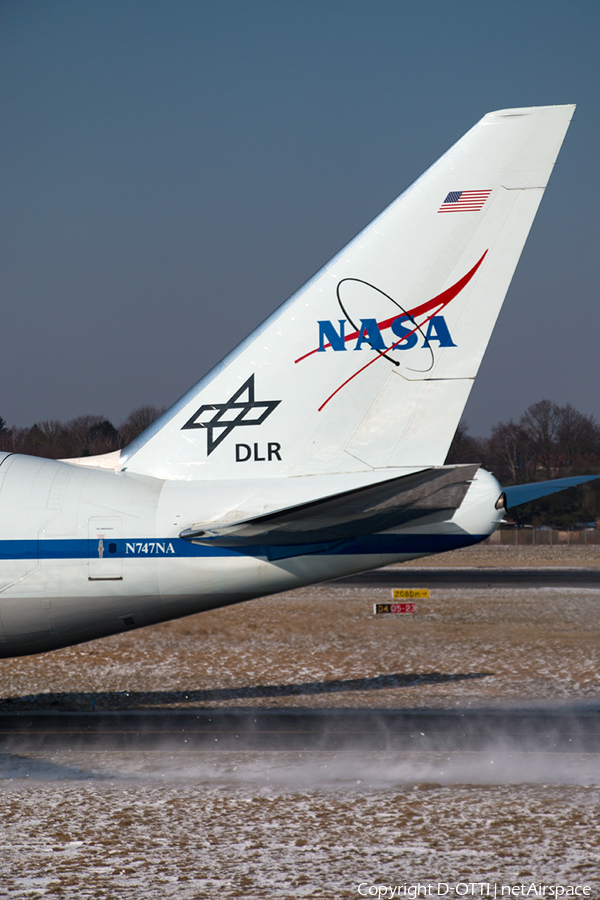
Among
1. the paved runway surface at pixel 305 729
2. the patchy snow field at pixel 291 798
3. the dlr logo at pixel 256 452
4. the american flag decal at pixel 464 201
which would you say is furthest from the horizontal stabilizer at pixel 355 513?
the american flag decal at pixel 464 201

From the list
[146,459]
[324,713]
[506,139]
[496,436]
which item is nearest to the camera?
[506,139]

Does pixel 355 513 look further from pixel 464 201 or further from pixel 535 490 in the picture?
pixel 464 201

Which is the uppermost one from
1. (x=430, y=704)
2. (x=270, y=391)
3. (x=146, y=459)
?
(x=270, y=391)

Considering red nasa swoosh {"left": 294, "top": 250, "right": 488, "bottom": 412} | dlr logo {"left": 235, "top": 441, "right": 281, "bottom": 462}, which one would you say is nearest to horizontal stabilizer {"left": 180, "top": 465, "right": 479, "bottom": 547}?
dlr logo {"left": 235, "top": 441, "right": 281, "bottom": 462}

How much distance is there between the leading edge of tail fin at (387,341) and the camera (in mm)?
14836

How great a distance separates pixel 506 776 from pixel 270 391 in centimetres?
797

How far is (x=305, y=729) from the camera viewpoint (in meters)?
17.1

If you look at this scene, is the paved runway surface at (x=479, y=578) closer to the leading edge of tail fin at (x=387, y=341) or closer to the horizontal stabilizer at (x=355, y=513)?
the leading edge of tail fin at (x=387, y=341)

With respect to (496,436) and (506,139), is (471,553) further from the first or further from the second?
(506,139)

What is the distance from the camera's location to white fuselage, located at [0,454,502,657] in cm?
1526

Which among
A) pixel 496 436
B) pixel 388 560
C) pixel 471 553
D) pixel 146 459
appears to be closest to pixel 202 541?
pixel 146 459

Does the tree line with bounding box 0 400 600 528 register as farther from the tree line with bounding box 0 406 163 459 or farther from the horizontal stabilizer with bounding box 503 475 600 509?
the horizontal stabilizer with bounding box 503 475 600 509

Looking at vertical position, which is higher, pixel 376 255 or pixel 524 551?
pixel 376 255

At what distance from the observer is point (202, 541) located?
50.4 feet
